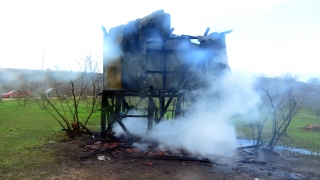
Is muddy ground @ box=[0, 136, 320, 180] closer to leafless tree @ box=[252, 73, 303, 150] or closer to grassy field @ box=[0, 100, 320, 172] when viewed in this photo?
grassy field @ box=[0, 100, 320, 172]

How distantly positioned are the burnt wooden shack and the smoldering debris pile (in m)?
0.98

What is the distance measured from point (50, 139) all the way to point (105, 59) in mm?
3819

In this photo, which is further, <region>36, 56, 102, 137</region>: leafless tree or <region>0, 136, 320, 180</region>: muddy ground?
<region>36, 56, 102, 137</region>: leafless tree

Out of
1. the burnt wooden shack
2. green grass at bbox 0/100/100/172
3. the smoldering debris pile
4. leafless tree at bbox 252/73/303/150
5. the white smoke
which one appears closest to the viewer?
green grass at bbox 0/100/100/172

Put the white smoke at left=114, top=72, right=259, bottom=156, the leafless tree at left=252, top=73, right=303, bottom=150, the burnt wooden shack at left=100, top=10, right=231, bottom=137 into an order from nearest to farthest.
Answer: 1. the burnt wooden shack at left=100, top=10, right=231, bottom=137
2. the white smoke at left=114, top=72, right=259, bottom=156
3. the leafless tree at left=252, top=73, right=303, bottom=150

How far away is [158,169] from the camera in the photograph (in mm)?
6855

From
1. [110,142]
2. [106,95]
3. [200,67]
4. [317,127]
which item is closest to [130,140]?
[110,142]

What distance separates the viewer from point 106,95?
985cm

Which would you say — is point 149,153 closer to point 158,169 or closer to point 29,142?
point 158,169

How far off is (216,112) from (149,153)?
3066 mm

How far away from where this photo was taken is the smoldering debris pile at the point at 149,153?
25.0 feet

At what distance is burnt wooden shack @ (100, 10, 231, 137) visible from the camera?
8.98m

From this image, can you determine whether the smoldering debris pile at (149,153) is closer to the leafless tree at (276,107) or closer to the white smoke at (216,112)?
the white smoke at (216,112)

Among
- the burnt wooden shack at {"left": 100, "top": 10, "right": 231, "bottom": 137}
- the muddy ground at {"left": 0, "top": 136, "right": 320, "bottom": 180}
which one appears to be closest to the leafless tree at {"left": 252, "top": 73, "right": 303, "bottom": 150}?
the muddy ground at {"left": 0, "top": 136, "right": 320, "bottom": 180}
